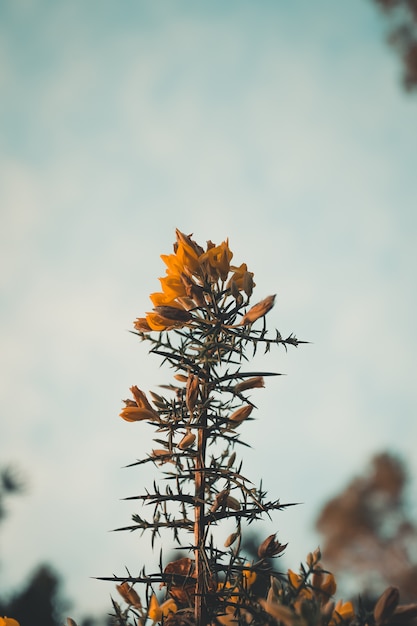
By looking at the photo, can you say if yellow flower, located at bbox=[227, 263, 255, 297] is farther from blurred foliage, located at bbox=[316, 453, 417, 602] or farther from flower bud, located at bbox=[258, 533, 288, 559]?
blurred foliage, located at bbox=[316, 453, 417, 602]

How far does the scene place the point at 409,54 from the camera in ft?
41.8

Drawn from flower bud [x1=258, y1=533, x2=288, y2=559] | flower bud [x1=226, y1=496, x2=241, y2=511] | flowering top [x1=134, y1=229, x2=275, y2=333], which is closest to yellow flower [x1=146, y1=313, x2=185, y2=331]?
flowering top [x1=134, y1=229, x2=275, y2=333]

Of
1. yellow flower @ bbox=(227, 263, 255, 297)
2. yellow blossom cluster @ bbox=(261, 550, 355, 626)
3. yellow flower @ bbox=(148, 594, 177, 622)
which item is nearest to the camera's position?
yellow blossom cluster @ bbox=(261, 550, 355, 626)

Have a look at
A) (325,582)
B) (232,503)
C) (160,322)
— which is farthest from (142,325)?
(325,582)

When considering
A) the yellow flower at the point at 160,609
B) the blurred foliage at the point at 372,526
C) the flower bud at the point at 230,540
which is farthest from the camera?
the blurred foliage at the point at 372,526

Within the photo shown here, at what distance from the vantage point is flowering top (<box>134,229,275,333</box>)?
4.09 feet

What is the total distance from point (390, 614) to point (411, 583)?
80.6 feet

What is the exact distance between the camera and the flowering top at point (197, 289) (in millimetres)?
1247

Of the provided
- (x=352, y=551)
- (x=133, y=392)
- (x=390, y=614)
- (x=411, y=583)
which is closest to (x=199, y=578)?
(x=390, y=614)

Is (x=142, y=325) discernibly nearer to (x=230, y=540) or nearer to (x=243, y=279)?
(x=243, y=279)

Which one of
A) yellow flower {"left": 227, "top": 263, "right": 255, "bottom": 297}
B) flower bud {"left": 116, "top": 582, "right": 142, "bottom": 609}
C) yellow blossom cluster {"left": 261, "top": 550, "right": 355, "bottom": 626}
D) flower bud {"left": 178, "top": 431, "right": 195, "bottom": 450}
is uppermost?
yellow flower {"left": 227, "top": 263, "right": 255, "bottom": 297}

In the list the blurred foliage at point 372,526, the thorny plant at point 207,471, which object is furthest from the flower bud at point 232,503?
the blurred foliage at point 372,526

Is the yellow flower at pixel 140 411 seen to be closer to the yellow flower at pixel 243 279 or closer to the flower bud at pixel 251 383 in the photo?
the flower bud at pixel 251 383

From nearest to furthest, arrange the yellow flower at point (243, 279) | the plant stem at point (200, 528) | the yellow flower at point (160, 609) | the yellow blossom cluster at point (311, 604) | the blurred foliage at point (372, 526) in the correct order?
the yellow blossom cluster at point (311, 604) < the plant stem at point (200, 528) < the yellow flower at point (160, 609) < the yellow flower at point (243, 279) < the blurred foliage at point (372, 526)
